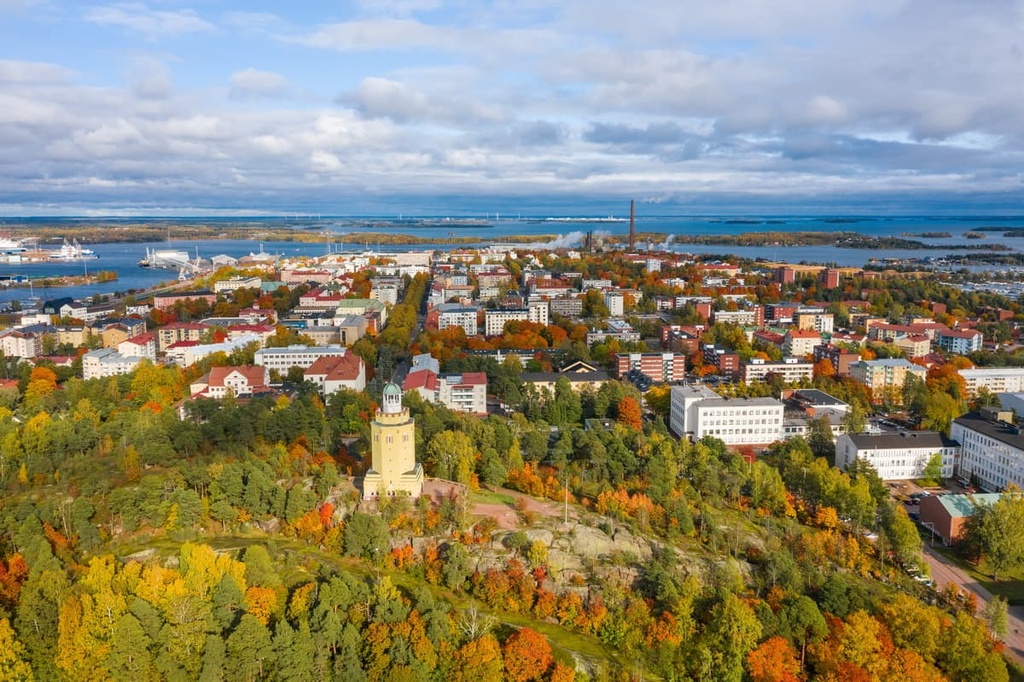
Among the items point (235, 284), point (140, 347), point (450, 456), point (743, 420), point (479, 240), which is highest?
point (479, 240)

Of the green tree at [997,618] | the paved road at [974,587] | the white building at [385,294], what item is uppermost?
the white building at [385,294]

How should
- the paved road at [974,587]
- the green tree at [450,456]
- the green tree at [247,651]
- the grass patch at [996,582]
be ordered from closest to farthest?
the green tree at [247,651]
the paved road at [974,587]
the grass patch at [996,582]
the green tree at [450,456]

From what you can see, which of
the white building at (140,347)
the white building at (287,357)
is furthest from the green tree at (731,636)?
the white building at (140,347)

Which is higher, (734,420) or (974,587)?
(734,420)

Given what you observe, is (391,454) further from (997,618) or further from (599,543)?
(997,618)

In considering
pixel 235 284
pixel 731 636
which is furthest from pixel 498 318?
pixel 731 636

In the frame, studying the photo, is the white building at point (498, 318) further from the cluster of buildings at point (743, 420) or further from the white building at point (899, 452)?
the white building at point (899, 452)
